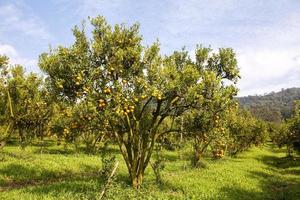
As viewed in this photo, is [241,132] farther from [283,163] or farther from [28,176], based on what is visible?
[28,176]

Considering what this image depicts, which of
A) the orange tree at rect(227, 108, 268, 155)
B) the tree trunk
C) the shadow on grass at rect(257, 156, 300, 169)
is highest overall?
the orange tree at rect(227, 108, 268, 155)

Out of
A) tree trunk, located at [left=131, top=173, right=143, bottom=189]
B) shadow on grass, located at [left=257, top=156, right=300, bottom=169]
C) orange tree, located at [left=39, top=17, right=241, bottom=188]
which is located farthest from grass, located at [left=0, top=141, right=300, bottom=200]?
shadow on grass, located at [left=257, top=156, right=300, bottom=169]

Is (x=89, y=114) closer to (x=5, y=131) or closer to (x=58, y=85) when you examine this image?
(x=58, y=85)

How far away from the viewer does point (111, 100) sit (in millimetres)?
17812

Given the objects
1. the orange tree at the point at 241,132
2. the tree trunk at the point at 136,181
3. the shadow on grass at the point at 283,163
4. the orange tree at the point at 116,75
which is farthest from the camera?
the orange tree at the point at 241,132

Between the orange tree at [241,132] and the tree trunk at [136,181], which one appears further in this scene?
the orange tree at [241,132]

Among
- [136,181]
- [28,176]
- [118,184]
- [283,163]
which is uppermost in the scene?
[118,184]

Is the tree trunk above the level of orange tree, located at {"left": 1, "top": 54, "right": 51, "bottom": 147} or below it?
below

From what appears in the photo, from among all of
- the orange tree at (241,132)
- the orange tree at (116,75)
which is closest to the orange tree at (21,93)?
the orange tree at (116,75)

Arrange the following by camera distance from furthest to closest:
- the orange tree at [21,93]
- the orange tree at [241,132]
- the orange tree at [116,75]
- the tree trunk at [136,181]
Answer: the orange tree at [241,132] → the orange tree at [21,93] → the tree trunk at [136,181] → the orange tree at [116,75]

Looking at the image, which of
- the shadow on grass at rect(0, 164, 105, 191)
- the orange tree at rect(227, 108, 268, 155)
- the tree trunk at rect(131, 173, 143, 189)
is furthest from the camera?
the orange tree at rect(227, 108, 268, 155)

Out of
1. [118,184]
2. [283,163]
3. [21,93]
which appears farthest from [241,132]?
[118,184]

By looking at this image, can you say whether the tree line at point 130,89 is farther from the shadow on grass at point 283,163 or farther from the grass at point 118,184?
the shadow on grass at point 283,163

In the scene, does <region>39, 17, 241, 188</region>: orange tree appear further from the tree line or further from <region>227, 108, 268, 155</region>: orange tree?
<region>227, 108, 268, 155</region>: orange tree
